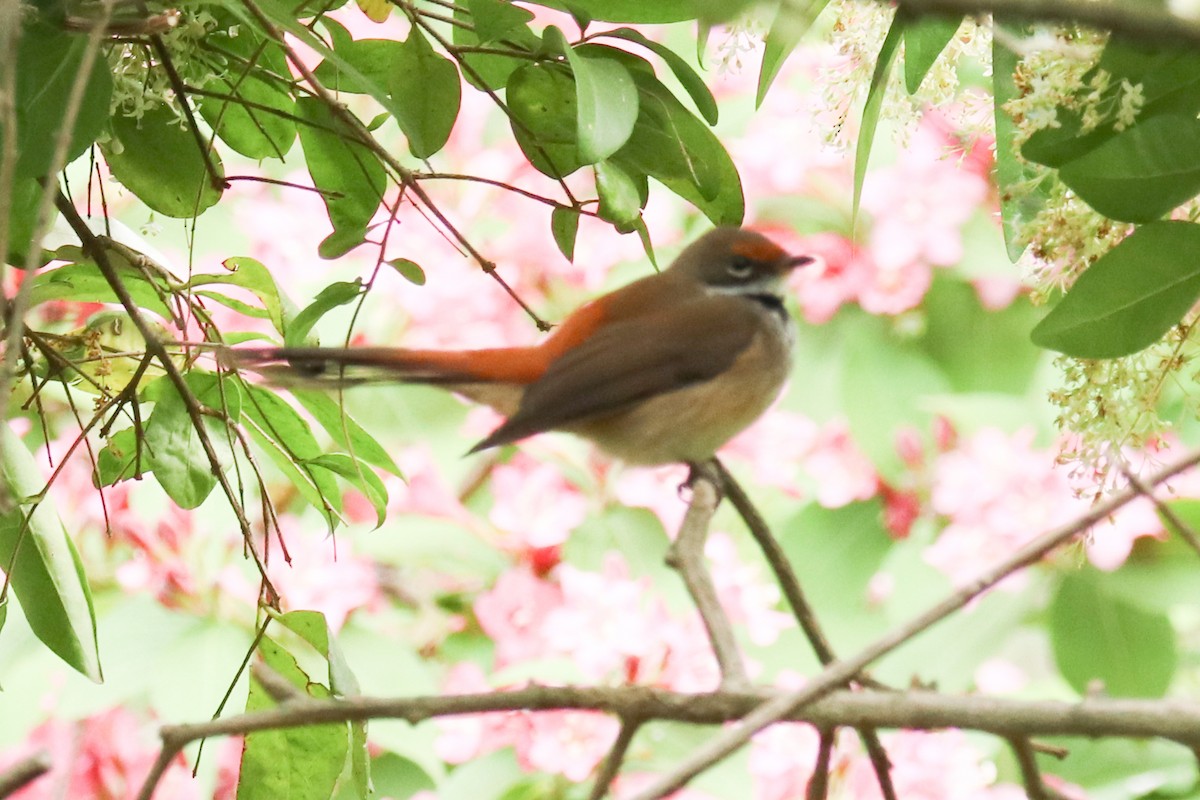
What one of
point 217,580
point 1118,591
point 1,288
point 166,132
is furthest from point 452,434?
point 1,288

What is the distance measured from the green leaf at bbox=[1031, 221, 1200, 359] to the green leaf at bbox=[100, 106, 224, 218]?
0.65 metres

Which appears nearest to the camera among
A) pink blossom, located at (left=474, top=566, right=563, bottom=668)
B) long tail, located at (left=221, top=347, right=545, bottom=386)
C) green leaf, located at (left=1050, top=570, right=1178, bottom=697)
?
long tail, located at (left=221, top=347, right=545, bottom=386)

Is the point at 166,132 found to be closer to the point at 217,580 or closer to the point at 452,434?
the point at 217,580

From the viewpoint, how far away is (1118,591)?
78.4 inches

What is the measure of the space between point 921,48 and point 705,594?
517 mm

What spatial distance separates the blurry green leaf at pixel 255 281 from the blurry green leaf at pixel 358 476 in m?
0.11

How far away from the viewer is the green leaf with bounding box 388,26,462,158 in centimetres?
94

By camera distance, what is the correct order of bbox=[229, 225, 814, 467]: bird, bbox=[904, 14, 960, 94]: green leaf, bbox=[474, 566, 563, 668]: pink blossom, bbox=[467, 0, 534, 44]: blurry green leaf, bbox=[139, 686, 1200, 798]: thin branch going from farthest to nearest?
bbox=[474, 566, 563, 668]: pink blossom, bbox=[229, 225, 814, 467]: bird, bbox=[904, 14, 960, 94]: green leaf, bbox=[467, 0, 534, 44]: blurry green leaf, bbox=[139, 686, 1200, 798]: thin branch

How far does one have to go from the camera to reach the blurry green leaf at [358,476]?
1092 mm

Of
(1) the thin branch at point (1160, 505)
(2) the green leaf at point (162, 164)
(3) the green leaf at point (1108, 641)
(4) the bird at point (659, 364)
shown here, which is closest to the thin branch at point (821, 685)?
(1) the thin branch at point (1160, 505)

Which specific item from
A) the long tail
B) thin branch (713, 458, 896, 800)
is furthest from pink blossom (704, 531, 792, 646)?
thin branch (713, 458, 896, 800)

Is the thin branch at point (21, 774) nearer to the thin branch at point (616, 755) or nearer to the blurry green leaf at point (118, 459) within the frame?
the thin branch at point (616, 755)

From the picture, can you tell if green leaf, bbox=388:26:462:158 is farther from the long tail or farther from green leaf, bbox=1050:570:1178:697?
green leaf, bbox=1050:570:1178:697

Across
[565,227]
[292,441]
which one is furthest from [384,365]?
[565,227]
